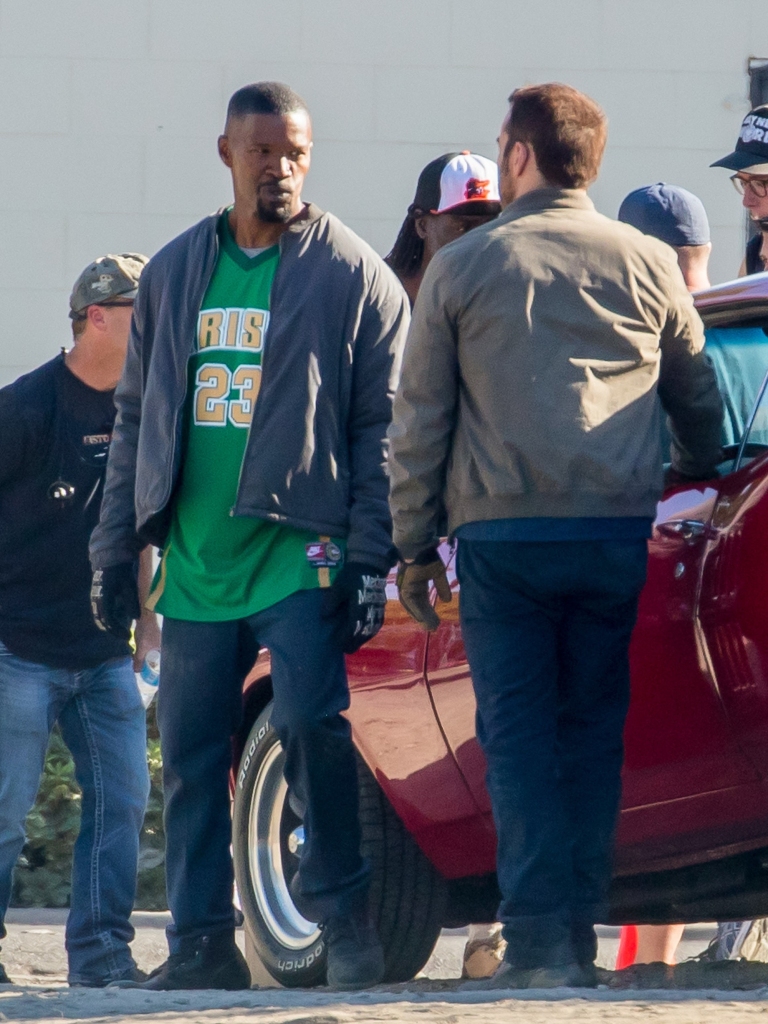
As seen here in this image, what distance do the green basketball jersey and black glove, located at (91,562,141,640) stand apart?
200 mm

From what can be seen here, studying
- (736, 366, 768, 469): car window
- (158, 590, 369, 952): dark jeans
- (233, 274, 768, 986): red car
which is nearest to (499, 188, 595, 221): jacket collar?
(233, 274, 768, 986): red car

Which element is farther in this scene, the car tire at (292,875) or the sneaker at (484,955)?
the sneaker at (484,955)

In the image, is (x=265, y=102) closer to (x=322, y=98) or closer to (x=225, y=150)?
(x=225, y=150)

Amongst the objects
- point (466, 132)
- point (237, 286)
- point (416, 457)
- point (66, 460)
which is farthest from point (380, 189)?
point (416, 457)

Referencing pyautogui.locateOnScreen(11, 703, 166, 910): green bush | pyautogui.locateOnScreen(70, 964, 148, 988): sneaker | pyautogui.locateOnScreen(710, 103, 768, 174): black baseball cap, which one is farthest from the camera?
pyautogui.locateOnScreen(11, 703, 166, 910): green bush

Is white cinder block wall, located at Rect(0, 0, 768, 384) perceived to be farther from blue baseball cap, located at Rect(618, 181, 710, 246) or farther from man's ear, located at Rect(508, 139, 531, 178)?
man's ear, located at Rect(508, 139, 531, 178)

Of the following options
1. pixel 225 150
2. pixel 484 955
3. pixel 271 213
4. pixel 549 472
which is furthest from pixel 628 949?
pixel 225 150

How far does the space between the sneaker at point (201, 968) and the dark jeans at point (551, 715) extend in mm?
782

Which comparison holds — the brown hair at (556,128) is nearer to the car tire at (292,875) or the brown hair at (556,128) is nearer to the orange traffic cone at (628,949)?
the car tire at (292,875)

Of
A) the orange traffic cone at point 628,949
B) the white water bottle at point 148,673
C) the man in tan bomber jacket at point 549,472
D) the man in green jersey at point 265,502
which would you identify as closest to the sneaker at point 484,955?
the orange traffic cone at point 628,949

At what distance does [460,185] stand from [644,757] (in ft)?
7.28

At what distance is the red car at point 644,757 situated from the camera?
11.9 ft

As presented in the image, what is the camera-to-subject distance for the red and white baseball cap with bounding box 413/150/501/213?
5512mm

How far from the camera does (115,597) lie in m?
4.34
